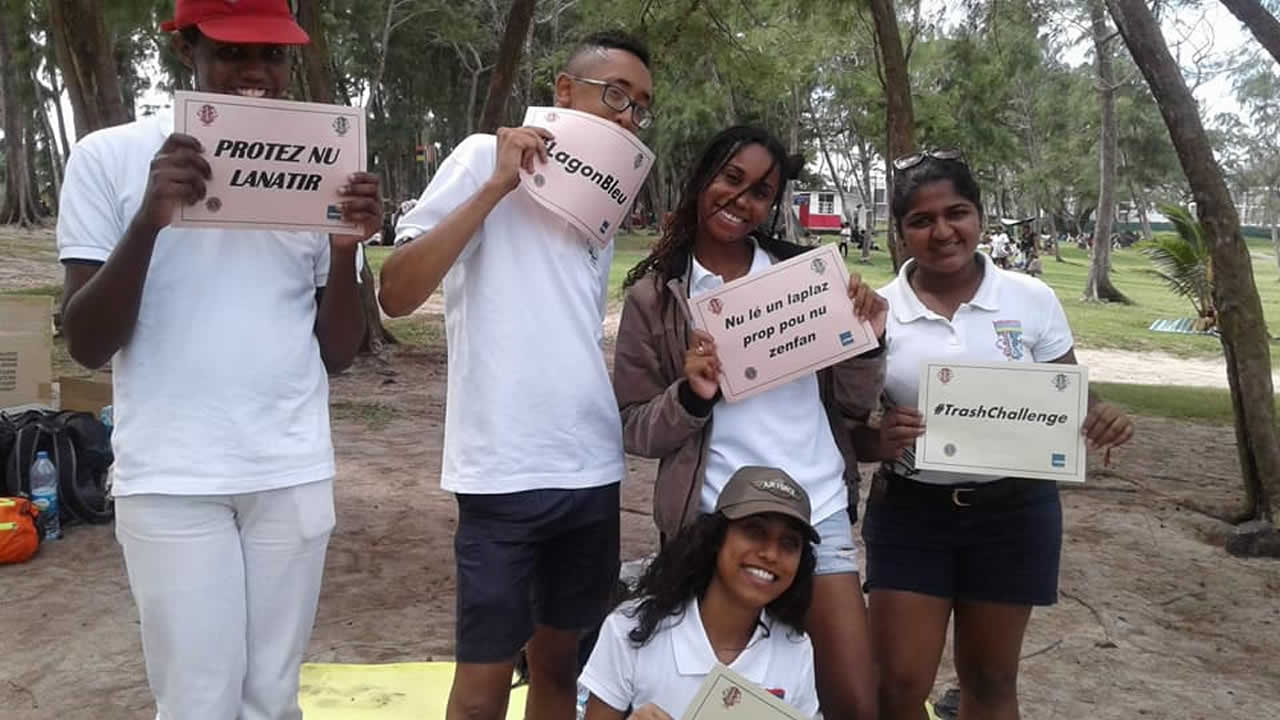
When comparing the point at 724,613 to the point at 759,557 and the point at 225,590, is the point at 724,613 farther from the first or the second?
the point at 225,590

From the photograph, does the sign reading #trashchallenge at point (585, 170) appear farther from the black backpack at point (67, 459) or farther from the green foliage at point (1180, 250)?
the green foliage at point (1180, 250)

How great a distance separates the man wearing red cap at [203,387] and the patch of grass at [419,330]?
11.2 metres

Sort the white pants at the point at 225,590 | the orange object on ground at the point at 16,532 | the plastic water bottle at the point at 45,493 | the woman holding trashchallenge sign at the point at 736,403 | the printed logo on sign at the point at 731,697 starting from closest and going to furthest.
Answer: the white pants at the point at 225,590 → the printed logo on sign at the point at 731,697 → the woman holding trashchallenge sign at the point at 736,403 → the orange object on ground at the point at 16,532 → the plastic water bottle at the point at 45,493

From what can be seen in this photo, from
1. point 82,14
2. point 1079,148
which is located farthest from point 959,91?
point 82,14

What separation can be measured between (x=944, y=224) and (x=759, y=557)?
37.1 inches

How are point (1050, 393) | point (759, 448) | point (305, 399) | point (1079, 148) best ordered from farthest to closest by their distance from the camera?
point (1079, 148) < point (1050, 393) < point (759, 448) < point (305, 399)

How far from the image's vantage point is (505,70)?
34.0ft

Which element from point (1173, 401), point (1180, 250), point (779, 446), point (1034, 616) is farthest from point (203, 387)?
point (1180, 250)

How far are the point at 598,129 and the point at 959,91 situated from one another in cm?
2996

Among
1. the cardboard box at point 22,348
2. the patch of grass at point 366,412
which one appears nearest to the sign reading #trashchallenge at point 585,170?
the cardboard box at point 22,348

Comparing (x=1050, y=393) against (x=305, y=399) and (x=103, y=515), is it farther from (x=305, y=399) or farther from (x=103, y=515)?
(x=103, y=515)

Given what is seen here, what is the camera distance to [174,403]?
1.99m

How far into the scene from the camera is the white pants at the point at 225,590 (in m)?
1.98

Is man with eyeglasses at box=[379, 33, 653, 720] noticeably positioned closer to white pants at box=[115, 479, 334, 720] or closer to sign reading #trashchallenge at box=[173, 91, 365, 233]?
Answer: sign reading #trashchallenge at box=[173, 91, 365, 233]
